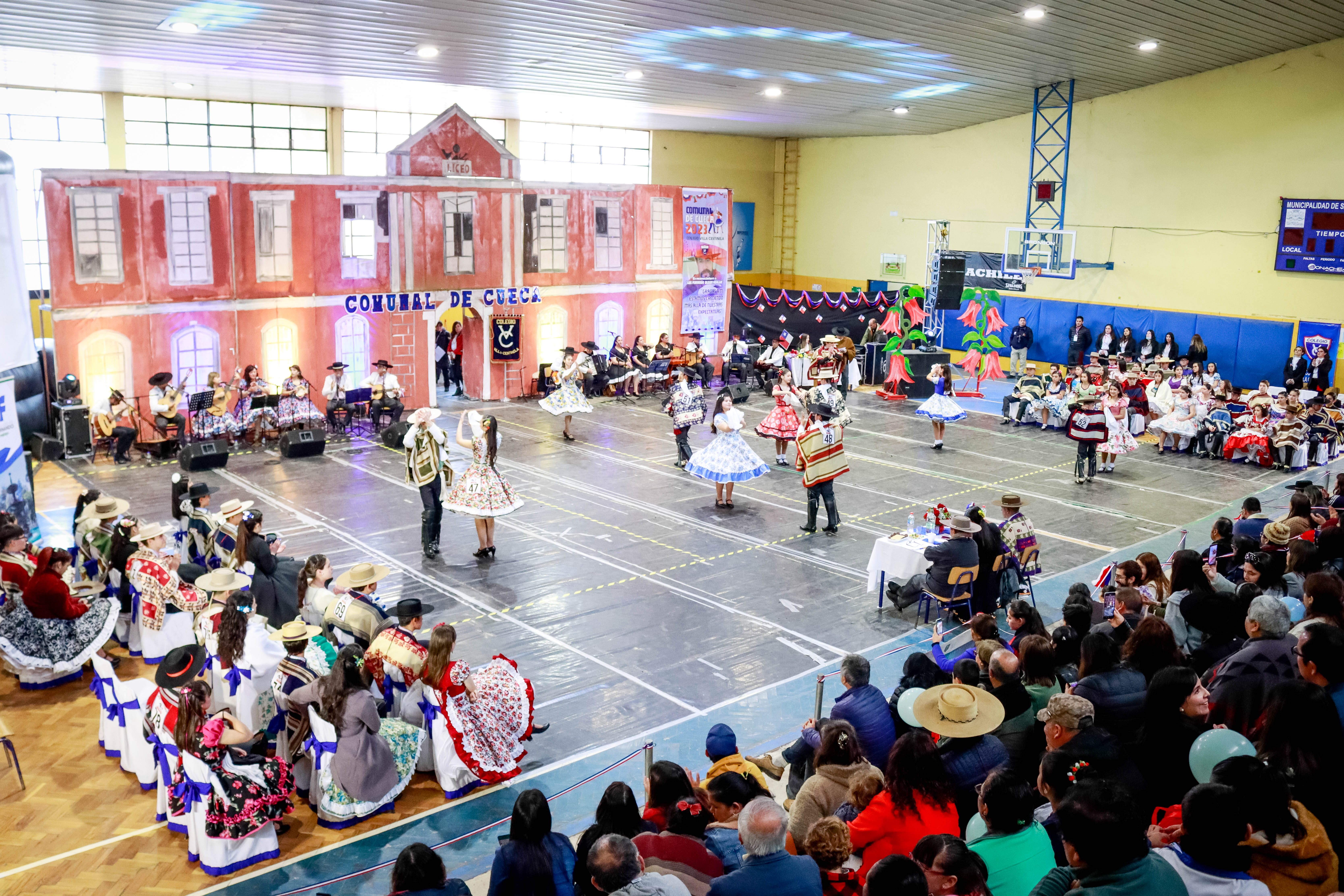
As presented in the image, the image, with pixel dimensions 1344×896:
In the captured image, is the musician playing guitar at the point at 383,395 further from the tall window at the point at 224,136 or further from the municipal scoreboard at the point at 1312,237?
the municipal scoreboard at the point at 1312,237

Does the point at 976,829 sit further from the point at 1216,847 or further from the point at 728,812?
the point at 1216,847

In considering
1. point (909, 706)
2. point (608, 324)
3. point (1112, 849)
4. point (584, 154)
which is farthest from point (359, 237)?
point (1112, 849)

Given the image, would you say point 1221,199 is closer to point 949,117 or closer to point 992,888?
point 949,117

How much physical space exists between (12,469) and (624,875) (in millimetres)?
9296

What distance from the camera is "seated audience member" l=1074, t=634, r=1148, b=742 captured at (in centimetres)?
582

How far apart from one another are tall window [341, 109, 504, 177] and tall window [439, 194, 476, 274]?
14.4ft

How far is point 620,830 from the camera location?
4934 mm

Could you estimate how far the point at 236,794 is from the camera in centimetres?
656

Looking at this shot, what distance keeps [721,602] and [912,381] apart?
46.8 feet

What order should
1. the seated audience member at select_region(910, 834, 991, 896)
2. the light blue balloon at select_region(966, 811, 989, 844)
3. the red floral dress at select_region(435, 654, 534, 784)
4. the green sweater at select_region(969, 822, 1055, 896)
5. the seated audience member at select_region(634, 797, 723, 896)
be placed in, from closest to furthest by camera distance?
1. the seated audience member at select_region(910, 834, 991, 896)
2. the green sweater at select_region(969, 822, 1055, 896)
3. the seated audience member at select_region(634, 797, 723, 896)
4. the light blue balloon at select_region(966, 811, 989, 844)
5. the red floral dress at select_region(435, 654, 534, 784)

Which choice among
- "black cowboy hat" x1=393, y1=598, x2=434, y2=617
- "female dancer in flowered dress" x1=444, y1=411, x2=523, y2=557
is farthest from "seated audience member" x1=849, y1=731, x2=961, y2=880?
"female dancer in flowered dress" x1=444, y1=411, x2=523, y2=557

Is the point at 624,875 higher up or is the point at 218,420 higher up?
the point at 624,875

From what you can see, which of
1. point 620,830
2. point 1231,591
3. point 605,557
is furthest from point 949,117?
point 620,830

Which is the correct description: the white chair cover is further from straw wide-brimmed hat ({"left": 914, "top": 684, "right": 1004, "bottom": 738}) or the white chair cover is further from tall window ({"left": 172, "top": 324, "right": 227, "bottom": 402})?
tall window ({"left": 172, "top": 324, "right": 227, "bottom": 402})
